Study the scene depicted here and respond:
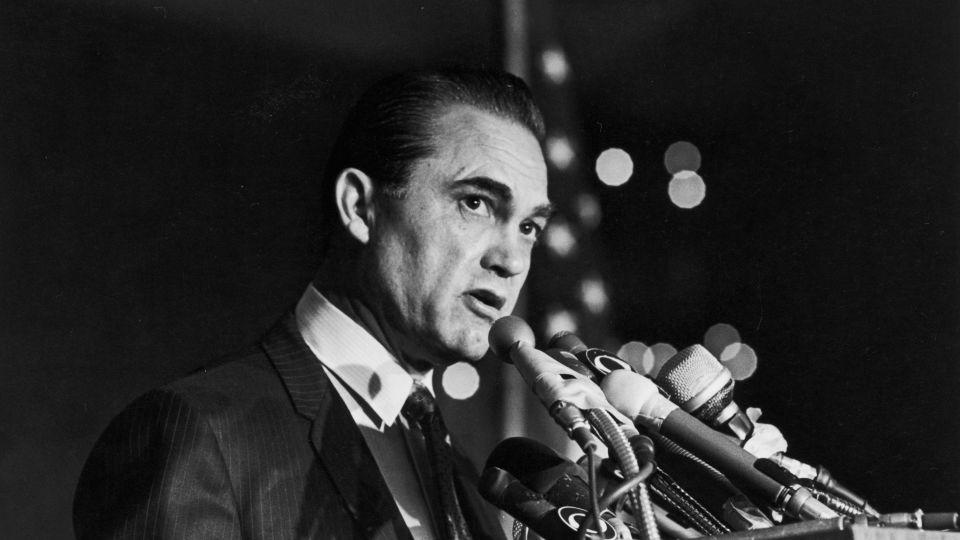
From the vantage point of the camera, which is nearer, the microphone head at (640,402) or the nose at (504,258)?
the microphone head at (640,402)

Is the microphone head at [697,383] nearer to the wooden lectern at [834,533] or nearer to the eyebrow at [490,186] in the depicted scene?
the wooden lectern at [834,533]

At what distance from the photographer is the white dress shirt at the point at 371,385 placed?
2.01 metres

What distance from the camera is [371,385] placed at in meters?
2.04

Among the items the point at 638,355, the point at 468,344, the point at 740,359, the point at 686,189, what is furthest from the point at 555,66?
the point at 468,344

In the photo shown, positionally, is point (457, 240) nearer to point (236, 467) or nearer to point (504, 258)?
point (504, 258)

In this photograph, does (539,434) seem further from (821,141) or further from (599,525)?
(599,525)

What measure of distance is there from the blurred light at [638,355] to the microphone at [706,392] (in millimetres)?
1508

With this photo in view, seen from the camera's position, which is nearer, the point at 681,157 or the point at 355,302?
the point at 355,302

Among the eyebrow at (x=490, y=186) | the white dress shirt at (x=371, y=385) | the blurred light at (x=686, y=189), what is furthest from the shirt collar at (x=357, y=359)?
the blurred light at (x=686, y=189)

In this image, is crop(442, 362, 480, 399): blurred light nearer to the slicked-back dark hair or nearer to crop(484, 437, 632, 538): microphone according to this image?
the slicked-back dark hair

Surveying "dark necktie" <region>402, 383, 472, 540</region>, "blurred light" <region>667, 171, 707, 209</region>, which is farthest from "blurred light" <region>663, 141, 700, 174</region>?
"dark necktie" <region>402, 383, 472, 540</region>

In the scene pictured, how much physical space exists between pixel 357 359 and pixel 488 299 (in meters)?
0.28

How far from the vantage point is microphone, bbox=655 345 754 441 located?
152cm

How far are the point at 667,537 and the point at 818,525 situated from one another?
1.89 ft
